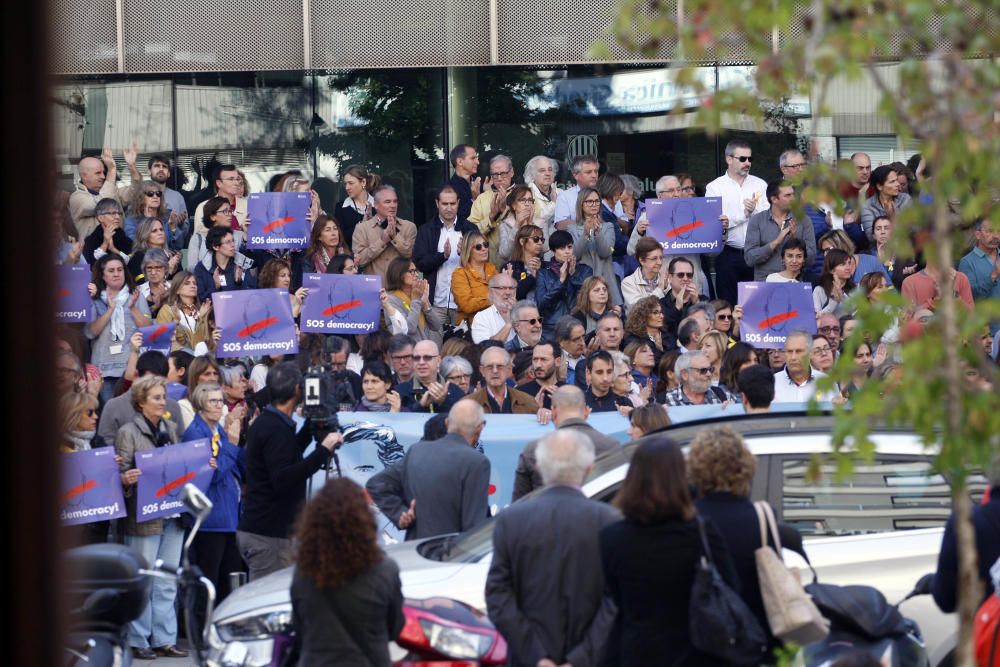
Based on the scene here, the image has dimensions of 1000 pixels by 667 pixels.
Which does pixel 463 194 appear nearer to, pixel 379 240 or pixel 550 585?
pixel 379 240

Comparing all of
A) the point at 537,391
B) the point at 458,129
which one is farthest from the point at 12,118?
the point at 458,129

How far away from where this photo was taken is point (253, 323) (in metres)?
12.2

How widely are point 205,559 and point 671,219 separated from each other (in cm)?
541

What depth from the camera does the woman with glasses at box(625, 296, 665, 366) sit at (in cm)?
1227

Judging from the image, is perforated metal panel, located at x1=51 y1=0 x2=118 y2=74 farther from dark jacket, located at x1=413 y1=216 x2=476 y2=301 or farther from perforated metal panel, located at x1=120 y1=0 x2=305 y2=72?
dark jacket, located at x1=413 y1=216 x2=476 y2=301

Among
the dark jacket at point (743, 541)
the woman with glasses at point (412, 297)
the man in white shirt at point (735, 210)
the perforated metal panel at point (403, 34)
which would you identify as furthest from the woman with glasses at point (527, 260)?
the dark jacket at point (743, 541)

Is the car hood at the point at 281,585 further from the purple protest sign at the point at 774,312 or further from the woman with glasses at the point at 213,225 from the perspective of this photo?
the woman with glasses at the point at 213,225

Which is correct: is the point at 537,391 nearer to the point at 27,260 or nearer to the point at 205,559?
the point at 205,559

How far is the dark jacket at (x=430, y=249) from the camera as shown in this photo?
543 inches

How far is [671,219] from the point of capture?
13.4 m

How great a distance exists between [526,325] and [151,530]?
359 cm

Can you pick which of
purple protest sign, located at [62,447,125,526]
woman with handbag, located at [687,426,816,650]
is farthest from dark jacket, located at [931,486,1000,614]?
purple protest sign, located at [62,447,125,526]

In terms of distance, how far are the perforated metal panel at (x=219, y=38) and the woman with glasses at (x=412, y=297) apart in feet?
19.4

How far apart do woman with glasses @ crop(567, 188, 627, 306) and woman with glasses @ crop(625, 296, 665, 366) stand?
1.06 meters
